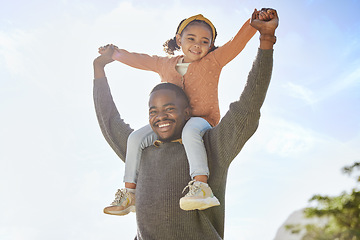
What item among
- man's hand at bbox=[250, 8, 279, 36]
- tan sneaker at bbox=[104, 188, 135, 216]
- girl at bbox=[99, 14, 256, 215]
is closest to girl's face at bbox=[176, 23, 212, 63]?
girl at bbox=[99, 14, 256, 215]

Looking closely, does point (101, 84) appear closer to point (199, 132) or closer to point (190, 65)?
point (190, 65)

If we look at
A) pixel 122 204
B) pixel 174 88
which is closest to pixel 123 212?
pixel 122 204

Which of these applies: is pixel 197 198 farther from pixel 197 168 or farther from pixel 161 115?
pixel 161 115

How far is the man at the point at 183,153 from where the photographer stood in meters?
2.43

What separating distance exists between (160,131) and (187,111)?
0.26 m

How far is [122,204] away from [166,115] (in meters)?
0.71

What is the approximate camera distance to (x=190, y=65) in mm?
3045

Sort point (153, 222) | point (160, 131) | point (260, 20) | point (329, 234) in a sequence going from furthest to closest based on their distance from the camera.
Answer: point (329, 234) → point (160, 131) → point (153, 222) → point (260, 20)

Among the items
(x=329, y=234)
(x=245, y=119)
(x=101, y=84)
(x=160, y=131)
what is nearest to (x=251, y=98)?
(x=245, y=119)

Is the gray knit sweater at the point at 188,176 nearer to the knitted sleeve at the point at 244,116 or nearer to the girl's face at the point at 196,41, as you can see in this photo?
the knitted sleeve at the point at 244,116

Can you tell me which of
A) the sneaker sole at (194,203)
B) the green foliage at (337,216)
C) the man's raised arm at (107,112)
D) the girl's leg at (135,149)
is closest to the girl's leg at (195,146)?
the sneaker sole at (194,203)

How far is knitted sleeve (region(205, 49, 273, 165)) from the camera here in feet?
7.91

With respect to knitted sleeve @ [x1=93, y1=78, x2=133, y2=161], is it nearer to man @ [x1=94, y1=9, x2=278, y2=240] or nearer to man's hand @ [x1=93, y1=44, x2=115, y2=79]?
man's hand @ [x1=93, y1=44, x2=115, y2=79]

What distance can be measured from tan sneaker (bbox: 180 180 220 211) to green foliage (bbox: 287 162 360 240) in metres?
6.26
